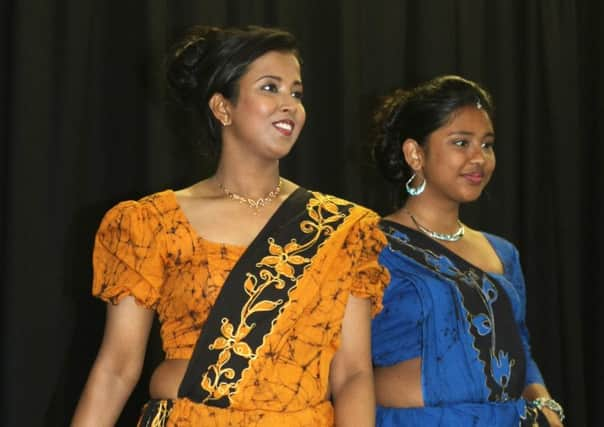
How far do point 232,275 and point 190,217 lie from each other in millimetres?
159

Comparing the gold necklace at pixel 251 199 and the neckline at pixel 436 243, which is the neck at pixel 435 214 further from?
the gold necklace at pixel 251 199

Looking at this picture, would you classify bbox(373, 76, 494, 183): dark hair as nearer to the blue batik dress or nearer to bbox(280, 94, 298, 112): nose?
the blue batik dress

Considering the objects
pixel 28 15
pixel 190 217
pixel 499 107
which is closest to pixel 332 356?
pixel 190 217

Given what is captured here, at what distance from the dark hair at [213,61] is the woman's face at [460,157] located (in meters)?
0.61

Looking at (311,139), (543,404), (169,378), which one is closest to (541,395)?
(543,404)

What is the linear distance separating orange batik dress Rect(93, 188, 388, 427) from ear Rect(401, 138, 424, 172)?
666mm

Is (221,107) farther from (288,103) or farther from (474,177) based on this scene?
(474,177)

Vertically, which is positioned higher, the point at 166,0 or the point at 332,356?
the point at 166,0

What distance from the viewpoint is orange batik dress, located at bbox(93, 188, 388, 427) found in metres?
1.90

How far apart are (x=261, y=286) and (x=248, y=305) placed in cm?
5

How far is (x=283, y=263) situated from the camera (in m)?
2.00

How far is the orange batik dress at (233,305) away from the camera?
1901 mm

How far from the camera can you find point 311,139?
3314 mm

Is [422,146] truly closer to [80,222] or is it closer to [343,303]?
[343,303]
